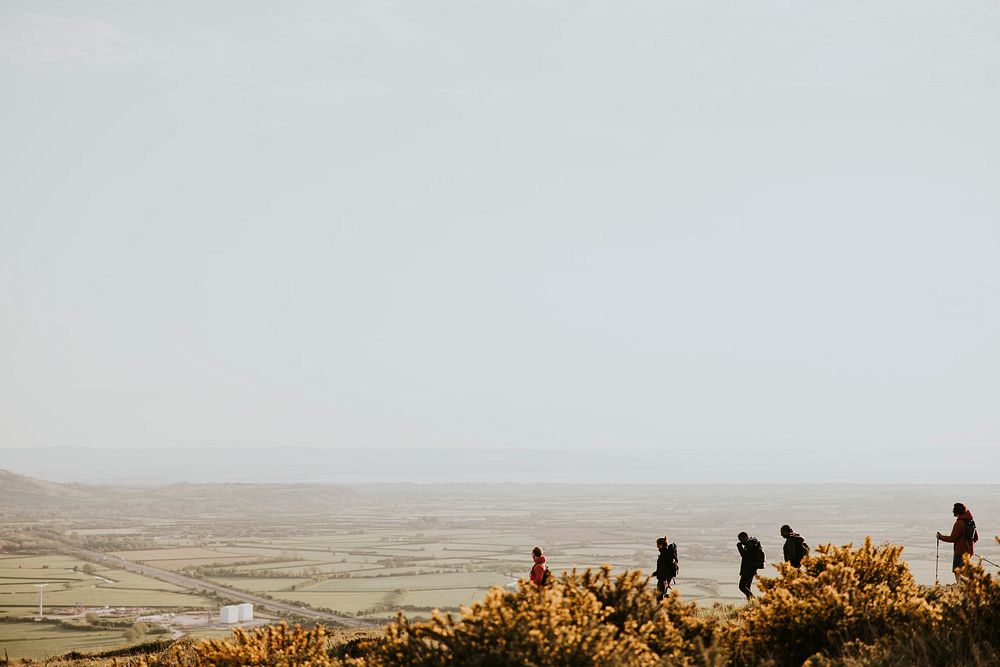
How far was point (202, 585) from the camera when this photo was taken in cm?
8431

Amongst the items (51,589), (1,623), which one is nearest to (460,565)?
(51,589)

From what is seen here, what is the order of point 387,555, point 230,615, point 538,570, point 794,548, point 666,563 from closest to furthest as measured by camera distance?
point 538,570 → point 794,548 → point 666,563 → point 230,615 → point 387,555

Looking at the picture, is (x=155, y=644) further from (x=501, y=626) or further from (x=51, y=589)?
(x=51, y=589)

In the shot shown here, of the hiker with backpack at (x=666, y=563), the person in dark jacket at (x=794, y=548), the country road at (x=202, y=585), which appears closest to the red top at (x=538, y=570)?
the hiker with backpack at (x=666, y=563)

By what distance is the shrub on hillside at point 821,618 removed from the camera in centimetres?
1178

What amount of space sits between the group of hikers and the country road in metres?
36.1

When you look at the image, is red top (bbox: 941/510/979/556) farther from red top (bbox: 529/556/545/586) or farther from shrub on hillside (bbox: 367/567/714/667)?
shrub on hillside (bbox: 367/567/714/667)

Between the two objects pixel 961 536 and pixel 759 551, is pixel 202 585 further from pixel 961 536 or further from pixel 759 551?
pixel 961 536

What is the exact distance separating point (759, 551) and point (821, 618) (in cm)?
769

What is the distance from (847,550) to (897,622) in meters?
1.75

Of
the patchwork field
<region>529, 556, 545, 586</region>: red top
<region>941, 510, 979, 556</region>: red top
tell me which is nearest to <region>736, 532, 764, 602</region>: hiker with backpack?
<region>941, 510, 979, 556</region>: red top

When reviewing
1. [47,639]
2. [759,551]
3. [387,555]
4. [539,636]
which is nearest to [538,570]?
[759,551]

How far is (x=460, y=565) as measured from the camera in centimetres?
10125

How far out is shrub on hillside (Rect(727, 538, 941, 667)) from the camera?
11781 mm
